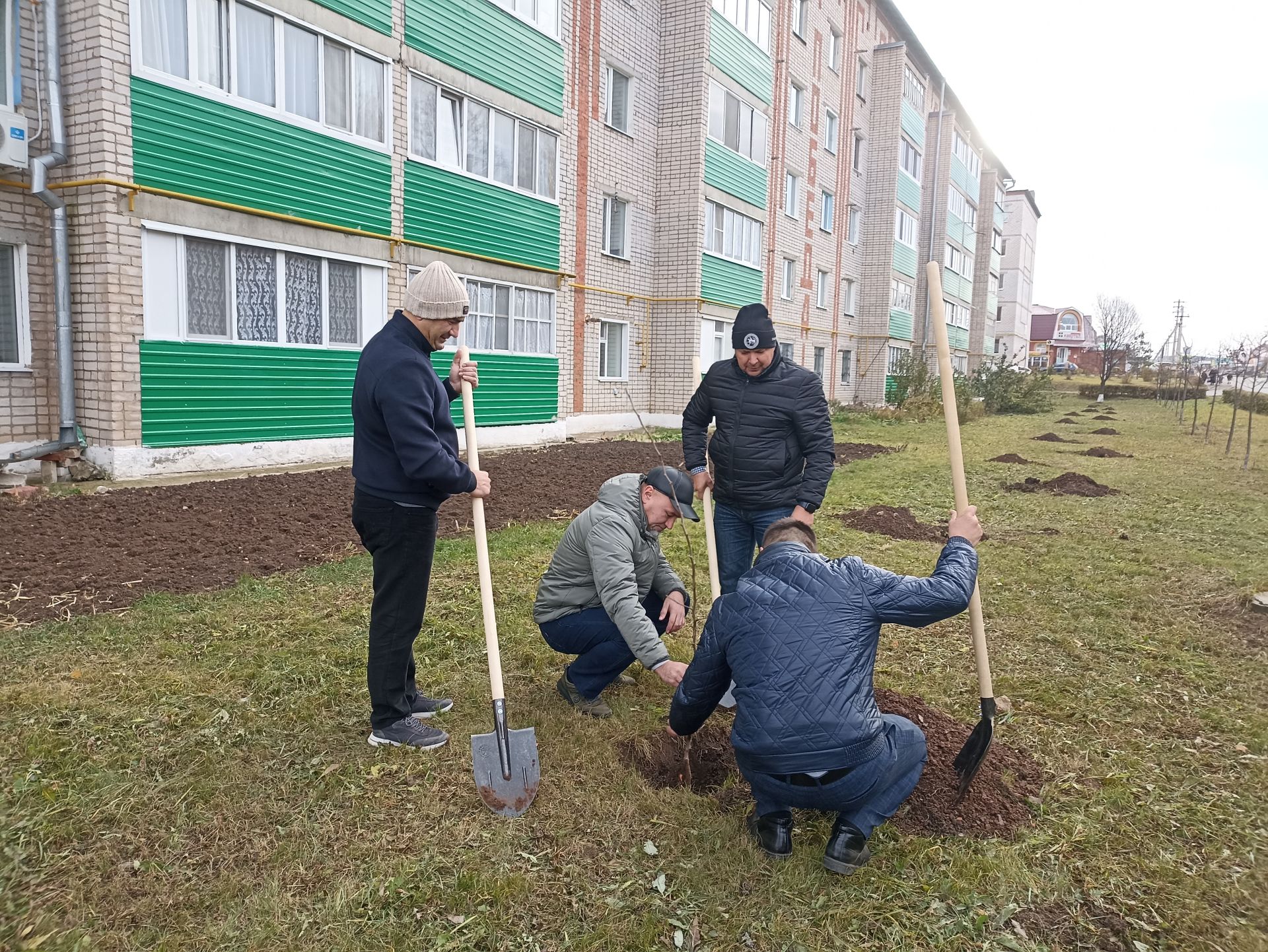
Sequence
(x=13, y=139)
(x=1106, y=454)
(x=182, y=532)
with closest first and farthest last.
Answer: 1. (x=182, y=532)
2. (x=13, y=139)
3. (x=1106, y=454)

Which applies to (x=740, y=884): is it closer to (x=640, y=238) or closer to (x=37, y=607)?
(x=37, y=607)

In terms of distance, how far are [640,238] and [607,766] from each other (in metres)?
18.3

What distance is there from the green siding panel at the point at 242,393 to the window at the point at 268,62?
3144 mm

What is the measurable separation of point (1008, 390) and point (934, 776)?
34049 millimetres

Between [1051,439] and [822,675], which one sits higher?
[822,675]

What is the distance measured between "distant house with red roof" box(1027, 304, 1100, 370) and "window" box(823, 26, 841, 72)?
67.6 metres

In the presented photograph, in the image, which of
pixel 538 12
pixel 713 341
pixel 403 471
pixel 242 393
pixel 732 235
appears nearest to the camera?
pixel 403 471

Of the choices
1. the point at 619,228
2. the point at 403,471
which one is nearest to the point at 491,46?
the point at 619,228

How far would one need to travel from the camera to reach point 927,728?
4039 mm

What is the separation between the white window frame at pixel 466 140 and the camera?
1310cm

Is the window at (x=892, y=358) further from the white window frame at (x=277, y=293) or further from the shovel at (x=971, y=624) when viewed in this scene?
the shovel at (x=971, y=624)

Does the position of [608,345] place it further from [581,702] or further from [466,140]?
[581,702]

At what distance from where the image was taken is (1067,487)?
1231cm

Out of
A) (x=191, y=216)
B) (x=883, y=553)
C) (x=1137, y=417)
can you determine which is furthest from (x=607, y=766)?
(x=1137, y=417)
